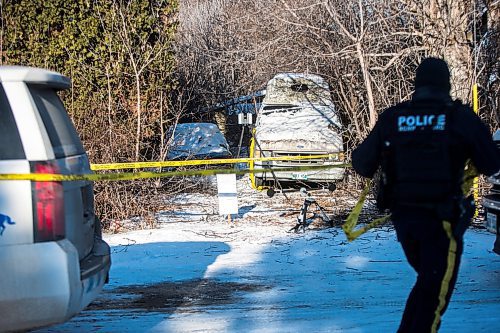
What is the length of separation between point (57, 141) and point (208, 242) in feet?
15.4

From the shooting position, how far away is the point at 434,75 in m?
3.74

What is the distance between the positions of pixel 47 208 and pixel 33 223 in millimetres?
126

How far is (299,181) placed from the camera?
12977 mm

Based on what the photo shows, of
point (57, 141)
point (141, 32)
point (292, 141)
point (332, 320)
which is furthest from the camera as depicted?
point (292, 141)

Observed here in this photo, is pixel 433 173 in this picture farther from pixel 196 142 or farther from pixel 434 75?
pixel 196 142

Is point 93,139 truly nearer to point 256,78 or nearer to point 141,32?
point 141,32

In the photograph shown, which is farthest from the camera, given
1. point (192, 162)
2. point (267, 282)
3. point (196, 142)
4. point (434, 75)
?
point (196, 142)

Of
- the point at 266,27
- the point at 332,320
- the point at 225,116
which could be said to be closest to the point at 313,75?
the point at 266,27

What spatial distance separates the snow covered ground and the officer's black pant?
1.34 metres

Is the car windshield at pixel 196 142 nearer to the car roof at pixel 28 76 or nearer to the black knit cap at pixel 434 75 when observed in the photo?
the car roof at pixel 28 76

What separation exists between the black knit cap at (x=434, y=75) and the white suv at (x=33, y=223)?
2384 millimetres

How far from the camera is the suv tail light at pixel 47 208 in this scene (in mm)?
3883

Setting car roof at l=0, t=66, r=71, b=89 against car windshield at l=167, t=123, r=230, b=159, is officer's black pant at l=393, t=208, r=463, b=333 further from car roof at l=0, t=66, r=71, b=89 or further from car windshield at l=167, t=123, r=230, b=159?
car windshield at l=167, t=123, r=230, b=159

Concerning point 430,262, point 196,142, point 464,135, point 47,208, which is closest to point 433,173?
point 464,135
